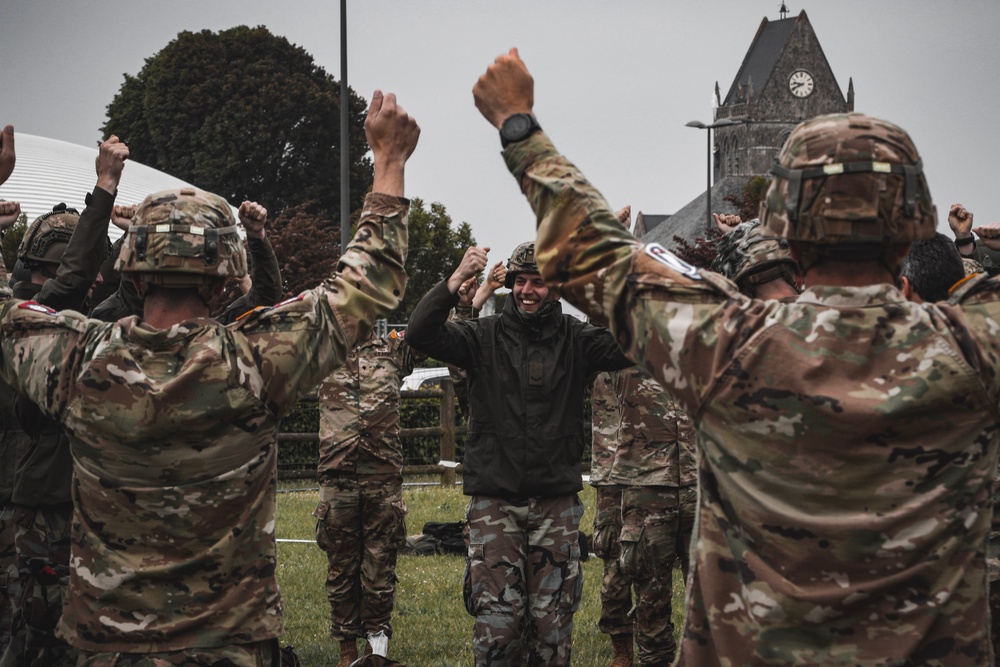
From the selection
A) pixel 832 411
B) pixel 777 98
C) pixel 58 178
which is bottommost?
pixel 832 411

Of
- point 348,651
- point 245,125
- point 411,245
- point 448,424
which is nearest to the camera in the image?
point 348,651

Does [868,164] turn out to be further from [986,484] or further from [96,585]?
[96,585]

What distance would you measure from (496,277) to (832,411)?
430cm

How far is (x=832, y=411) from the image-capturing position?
256 centimetres

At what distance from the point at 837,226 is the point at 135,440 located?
213cm

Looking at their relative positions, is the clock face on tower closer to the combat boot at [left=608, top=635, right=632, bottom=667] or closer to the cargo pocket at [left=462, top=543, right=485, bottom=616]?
the combat boot at [left=608, top=635, right=632, bottom=667]

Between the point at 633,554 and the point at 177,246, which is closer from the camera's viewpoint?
the point at 177,246

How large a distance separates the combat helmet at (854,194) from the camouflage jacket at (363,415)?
5.77 metres

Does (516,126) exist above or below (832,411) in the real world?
above

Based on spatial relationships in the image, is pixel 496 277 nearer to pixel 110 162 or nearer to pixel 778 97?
Result: pixel 110 162

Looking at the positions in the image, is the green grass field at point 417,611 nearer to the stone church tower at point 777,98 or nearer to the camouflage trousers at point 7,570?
the camouflage trousers at point 7,570

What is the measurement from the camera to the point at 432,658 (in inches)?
322

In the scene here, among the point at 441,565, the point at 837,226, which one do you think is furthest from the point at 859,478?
the point at 441,565

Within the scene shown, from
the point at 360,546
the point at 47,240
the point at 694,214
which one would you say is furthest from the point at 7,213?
the point at 694,214
